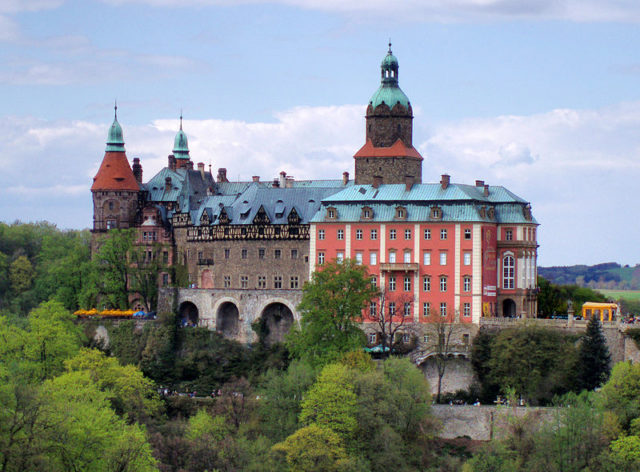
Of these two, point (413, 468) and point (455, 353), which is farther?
point (455, 353)

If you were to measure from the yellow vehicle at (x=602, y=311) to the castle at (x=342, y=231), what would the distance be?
4.02 meters

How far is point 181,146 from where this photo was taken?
129625mm

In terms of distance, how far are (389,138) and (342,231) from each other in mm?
10055

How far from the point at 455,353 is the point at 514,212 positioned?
11.4m

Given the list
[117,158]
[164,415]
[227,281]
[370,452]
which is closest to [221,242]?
[227,281]

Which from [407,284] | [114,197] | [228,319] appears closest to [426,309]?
[407,284]

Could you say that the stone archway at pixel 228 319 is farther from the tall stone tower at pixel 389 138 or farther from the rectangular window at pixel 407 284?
the rectangular window at pixel 407 284

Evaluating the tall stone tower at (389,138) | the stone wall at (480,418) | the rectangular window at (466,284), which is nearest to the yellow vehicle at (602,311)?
the rectangular window at (466,284)

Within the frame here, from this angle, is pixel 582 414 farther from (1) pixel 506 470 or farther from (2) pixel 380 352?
(2) pixel 380 352

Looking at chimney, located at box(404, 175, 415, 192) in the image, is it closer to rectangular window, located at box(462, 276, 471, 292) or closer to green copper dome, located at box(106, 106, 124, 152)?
rectangular window, located at box(462, 276, 471, 292)

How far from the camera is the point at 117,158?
119 metres

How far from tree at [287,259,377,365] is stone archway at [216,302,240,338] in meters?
11.8

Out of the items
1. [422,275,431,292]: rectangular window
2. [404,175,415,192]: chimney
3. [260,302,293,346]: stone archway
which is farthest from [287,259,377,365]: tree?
[260,302,293,346]: stone archway

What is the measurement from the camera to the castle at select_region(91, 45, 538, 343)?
98.2 metres
